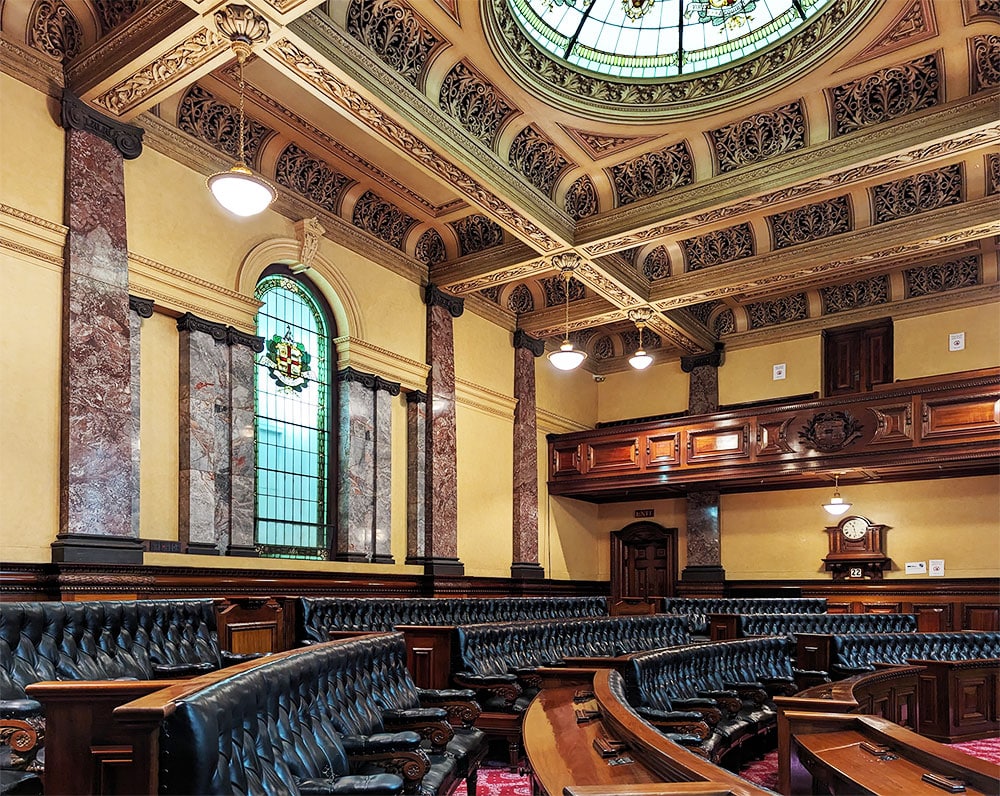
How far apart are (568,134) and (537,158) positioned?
51 cm

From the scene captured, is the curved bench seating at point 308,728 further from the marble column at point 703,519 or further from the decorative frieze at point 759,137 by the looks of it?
the marble column at point 703,519

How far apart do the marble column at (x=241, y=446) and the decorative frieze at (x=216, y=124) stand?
7.27 ft

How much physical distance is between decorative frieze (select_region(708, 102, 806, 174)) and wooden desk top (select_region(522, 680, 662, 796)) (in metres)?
7.81

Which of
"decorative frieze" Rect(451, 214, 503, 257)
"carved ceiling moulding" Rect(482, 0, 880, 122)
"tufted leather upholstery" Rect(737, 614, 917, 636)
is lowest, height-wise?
"tufted leather upholstery" Rect(737, 614, 917, 636)

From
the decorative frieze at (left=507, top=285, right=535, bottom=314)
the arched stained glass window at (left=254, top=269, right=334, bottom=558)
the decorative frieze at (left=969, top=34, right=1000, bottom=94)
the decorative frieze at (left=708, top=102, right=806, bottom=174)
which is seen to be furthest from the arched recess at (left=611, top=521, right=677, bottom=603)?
the decorative frieze at (left=969, top=34, right=1000, bottom=94)

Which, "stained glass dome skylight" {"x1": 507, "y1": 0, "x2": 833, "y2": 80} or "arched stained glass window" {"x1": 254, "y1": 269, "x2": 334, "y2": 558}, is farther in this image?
"arched stained glass window" {"x1": 254, "y1": 269, "x2": 334, "y2": 558}

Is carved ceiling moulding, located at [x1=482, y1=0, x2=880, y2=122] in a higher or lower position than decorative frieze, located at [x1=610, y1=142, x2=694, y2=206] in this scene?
higher

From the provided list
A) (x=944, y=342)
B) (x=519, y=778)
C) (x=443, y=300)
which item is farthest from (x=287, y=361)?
(x=944, y=342)

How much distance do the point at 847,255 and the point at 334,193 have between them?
24.6ft

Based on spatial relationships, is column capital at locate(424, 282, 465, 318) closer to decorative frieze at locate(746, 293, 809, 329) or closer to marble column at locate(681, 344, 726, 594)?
marble column at locate(681, 344, 726, 594)

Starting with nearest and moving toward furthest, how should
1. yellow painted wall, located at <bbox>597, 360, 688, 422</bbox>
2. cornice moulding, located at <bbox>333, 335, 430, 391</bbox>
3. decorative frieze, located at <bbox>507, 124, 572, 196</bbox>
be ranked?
decorative frieze, located at <bbox>507, 124, 572, 196</bbox>, cornice moulding, located at <bbox>333, 335, 430, 391</bbox>, yellow painted wall, located at <bbox>597, 360, 688, 422</bbox>

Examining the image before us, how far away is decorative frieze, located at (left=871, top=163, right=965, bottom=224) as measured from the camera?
1134cm

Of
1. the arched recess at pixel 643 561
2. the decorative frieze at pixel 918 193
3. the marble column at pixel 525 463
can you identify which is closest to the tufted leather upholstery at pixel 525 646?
the marble column at pixel 525 463

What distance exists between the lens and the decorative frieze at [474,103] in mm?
9148
